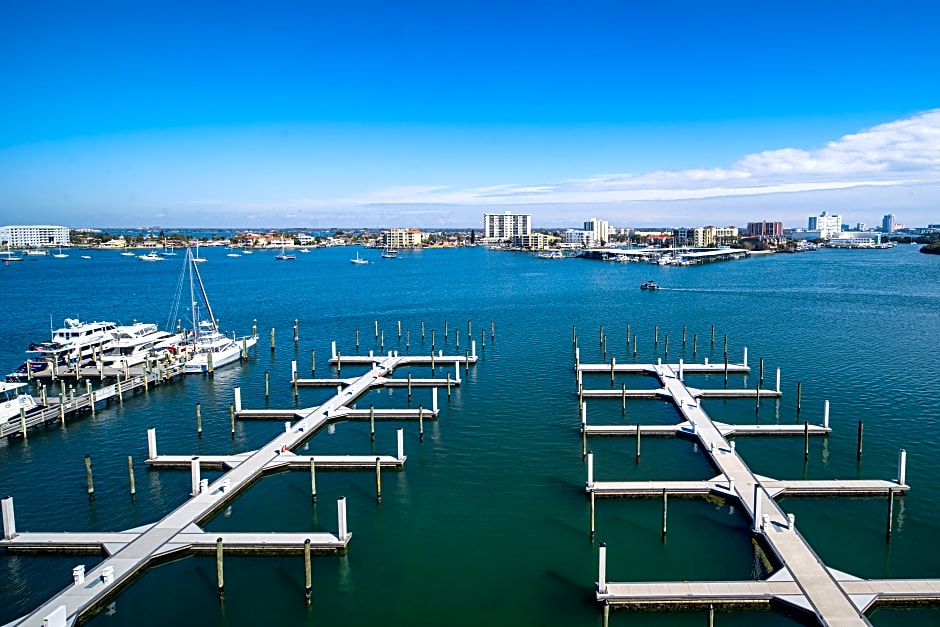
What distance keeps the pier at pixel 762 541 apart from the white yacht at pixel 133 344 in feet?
94.9

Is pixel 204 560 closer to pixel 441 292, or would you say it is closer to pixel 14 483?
pixel 14 483

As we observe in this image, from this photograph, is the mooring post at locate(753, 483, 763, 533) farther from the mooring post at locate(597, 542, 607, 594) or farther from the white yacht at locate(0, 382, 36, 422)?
the white yacht at locate(0, 382, 36, 422)

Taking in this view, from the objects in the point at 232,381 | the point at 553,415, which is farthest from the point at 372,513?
the point at 232,381

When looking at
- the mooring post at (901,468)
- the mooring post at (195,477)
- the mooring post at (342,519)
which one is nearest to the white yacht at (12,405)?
the mooring post at (195,477)

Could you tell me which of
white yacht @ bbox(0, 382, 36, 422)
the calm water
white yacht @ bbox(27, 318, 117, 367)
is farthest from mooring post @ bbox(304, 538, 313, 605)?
white yacht @ bbox(27, 318, 117, 367)

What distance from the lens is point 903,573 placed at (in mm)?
18953

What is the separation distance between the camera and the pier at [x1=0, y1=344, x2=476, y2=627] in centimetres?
1733

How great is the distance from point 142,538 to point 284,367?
84.7 ft

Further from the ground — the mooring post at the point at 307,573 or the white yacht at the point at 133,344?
the white yacht at the point at 133,344

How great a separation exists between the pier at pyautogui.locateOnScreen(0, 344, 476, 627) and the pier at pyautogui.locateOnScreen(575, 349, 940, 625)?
27.9ft

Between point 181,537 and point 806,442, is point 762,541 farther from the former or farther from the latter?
point 181,537

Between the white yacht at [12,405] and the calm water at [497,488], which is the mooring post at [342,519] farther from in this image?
the white yacht at [12,405]

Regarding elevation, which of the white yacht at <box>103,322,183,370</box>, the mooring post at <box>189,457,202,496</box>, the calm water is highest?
the white yacht at <box>103,322,183,370</box>

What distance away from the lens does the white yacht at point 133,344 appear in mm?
43594
